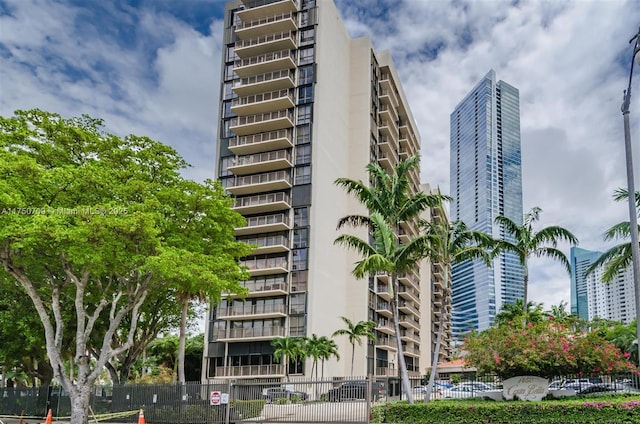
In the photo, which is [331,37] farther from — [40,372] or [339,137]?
[40,372]

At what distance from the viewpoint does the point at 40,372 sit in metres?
46.9

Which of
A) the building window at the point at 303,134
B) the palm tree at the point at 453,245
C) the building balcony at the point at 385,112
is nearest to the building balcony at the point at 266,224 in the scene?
the building window at the point at 303,134

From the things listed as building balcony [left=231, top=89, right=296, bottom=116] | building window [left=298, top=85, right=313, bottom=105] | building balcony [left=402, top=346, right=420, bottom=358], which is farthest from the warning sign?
building balcony [left=402, top=346, right=420, bottom=358]

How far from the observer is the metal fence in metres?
24.6

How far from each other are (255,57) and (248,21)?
450 cm

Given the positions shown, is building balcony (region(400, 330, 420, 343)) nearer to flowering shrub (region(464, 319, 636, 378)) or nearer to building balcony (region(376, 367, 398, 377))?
building balcony (region(376, 367, 398, 377))

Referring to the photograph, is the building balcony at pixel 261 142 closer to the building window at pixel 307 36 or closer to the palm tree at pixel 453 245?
the building window at pixel 307 36

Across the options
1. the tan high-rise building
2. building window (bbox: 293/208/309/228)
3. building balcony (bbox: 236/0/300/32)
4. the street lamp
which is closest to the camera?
the street lamp

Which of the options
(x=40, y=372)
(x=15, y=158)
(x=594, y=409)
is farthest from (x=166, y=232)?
(x=40, y=372)

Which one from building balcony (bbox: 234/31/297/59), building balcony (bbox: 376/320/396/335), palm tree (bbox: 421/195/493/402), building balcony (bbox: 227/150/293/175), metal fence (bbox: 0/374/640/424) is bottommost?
metal fence (bbox: 0/374/640/424)

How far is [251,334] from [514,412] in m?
40.8

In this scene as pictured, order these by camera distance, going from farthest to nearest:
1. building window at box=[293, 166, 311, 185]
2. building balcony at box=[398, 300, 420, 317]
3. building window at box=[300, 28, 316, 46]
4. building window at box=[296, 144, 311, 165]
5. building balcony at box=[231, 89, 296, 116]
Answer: building balcony at box=[398, 300, 420, 317] → building window at box=[300, 28, 316, 46] → building balcony at box=[231, 89, 296, 116] → building window at box=[296, 144, 311, 165] → building window at box=[293, 166, 311, 185]

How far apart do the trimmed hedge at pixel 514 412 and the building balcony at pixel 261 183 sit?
1606 inches

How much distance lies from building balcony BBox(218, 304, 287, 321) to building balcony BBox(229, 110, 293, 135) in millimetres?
18766
